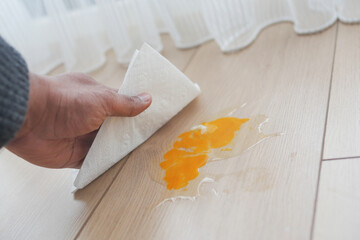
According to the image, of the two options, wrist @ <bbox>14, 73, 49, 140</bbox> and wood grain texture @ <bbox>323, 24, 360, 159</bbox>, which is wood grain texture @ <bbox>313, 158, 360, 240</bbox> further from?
wrist @ <bbox>14, 73, 49, 140</bbox>

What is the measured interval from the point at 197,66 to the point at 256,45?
0.17m

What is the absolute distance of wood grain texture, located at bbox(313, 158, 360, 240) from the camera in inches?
18.3

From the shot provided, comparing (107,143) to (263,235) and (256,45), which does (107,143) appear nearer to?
(263,235)

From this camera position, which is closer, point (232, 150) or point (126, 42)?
point (232, 150)

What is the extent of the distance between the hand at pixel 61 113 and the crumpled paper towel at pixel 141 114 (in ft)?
0.10

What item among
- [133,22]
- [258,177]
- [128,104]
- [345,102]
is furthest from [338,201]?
[133,22]

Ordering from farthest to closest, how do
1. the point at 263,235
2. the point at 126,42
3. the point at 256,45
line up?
the point at 126,42, the point at 256,45, the point at 263,235

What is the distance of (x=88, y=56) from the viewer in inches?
47.9

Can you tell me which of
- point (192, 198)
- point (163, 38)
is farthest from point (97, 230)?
point (163, 38)

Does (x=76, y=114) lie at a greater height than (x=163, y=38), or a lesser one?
greater

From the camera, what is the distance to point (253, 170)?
60cm

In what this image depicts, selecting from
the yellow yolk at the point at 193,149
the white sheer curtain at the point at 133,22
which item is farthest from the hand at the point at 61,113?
the white sheer curtain at the point at 133,22

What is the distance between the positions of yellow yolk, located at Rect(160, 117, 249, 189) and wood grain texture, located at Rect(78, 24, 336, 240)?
0.03 meters

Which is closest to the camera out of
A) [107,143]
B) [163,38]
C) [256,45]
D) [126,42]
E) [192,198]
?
[192,198]
